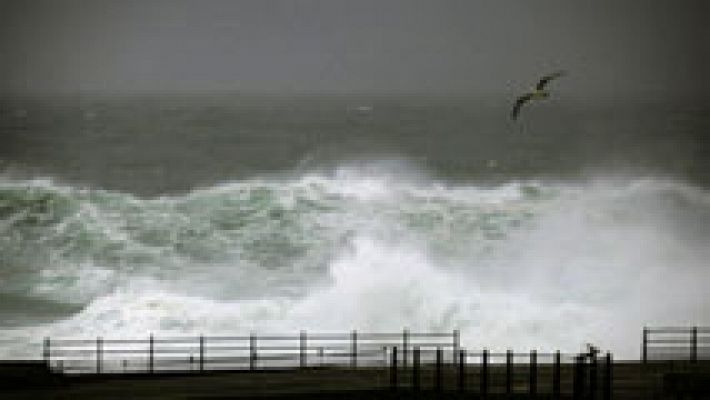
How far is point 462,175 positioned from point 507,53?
188cm

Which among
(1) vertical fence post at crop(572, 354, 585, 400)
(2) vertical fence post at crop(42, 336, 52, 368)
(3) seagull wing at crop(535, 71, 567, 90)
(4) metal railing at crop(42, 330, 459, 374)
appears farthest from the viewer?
(3) seagull wing at crop(535, 71, 567, 90)

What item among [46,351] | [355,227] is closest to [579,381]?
[46,351]

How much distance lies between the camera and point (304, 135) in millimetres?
17188

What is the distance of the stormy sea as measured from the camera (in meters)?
14.4

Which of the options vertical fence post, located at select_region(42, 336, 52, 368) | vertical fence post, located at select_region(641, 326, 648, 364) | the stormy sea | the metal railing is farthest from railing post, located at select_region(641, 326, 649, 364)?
vertical fence post, located at select_region(42, 336, 52, 368)

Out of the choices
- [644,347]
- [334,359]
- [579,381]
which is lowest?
[334,359]

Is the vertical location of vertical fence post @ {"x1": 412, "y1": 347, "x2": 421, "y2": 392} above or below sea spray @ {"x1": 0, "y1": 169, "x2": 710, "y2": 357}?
below

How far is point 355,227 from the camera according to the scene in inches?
598

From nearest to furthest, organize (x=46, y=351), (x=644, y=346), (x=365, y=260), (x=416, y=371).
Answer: (x=416, y=371)
(x=644, y=346)
(x=46, y=351)
(x=365, y=260)

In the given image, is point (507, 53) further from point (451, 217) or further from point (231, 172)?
point (231, 172)

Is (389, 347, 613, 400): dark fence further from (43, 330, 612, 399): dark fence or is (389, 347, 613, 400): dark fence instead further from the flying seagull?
the flying seagull

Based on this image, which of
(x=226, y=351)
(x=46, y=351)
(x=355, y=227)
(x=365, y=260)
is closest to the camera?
(x=46, y=351)

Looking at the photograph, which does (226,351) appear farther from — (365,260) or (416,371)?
(416,371)

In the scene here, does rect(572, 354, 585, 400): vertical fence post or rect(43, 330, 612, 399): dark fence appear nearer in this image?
rect(572, 354, 585, 400): vertical fence post
